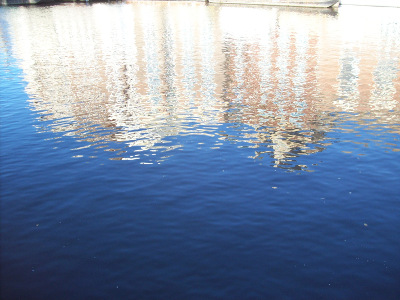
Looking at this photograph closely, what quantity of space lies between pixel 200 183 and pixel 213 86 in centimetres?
1866

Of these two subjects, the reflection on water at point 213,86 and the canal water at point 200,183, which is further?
the reflection on water at point 213,86

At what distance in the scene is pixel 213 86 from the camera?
35656 mm

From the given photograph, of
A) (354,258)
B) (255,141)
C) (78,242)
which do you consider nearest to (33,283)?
(78,242)

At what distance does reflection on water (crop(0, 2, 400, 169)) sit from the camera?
2419 cm

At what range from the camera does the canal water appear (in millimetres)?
12523

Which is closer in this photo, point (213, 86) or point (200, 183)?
point (200, 183)

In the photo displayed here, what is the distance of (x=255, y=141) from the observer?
22938mm

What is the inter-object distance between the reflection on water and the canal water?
0.19 metres

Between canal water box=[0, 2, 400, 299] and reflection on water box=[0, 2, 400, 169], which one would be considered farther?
reflection on water box=[0, 2, 400, 169]

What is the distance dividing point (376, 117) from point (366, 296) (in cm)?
1802

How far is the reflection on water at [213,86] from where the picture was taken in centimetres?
2419

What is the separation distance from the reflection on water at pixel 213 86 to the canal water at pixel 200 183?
0.19 meters

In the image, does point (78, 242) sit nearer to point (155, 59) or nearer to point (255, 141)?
point (255, 141)

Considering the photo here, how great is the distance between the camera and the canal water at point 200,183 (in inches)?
493
